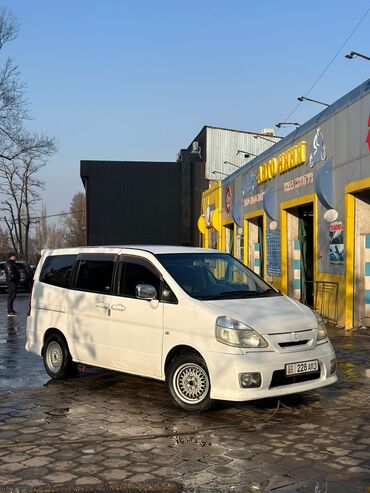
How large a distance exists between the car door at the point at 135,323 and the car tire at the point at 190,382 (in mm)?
262

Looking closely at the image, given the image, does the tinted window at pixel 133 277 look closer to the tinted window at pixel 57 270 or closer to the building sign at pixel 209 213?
the tinted window at pixel 57 270

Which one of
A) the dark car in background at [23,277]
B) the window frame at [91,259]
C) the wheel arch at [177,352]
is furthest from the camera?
the dark car in background at [23,277]

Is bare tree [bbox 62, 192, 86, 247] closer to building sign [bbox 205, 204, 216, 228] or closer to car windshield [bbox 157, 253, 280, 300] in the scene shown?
building sign [bbox 205, 204, 216, 228]

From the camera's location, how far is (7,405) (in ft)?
22.6

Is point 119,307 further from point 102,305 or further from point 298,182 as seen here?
point 298,182

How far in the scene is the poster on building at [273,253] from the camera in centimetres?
1853

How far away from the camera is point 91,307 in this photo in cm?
768

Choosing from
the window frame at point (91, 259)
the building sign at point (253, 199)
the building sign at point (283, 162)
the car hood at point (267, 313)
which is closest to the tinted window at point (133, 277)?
the window frame at point (91, 259)

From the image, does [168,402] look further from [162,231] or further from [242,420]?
[162,231]

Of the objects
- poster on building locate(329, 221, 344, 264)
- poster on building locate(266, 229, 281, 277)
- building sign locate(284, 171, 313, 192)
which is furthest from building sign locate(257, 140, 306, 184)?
poster on building locate(329, 221, 344, 264)

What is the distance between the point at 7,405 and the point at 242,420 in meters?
2.77

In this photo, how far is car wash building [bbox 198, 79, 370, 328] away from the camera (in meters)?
12.7

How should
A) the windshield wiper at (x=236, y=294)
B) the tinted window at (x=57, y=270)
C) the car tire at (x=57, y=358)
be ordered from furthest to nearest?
the tinted window at (x=57, y=270) → the car tire at (x=57, y=358) → the windshield wiper at (x=236, y=294)

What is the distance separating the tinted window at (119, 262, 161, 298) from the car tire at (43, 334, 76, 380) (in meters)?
1.45
